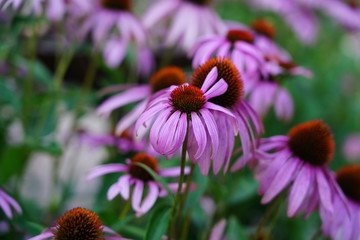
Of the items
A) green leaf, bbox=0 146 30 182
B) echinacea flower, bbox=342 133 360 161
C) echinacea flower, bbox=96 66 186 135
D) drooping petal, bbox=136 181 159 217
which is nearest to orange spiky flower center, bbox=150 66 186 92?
echinacea flower, bbox=96 66 186 135

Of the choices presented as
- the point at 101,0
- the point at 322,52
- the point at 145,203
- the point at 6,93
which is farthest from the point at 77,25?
the point at 322,52

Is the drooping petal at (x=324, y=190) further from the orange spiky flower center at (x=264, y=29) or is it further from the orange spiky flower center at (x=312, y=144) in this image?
the orange spiky flower center at (x=264, y=29)

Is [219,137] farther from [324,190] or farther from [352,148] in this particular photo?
[352,148]

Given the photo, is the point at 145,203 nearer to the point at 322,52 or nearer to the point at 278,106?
the point at 278,106

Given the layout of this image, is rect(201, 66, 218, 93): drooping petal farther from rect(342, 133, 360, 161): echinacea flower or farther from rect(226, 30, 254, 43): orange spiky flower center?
rect(342, 133, 360, 161): echinacea flower

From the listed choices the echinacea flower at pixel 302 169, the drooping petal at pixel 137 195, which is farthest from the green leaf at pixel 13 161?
the echinacea flower at pixel 302 169
